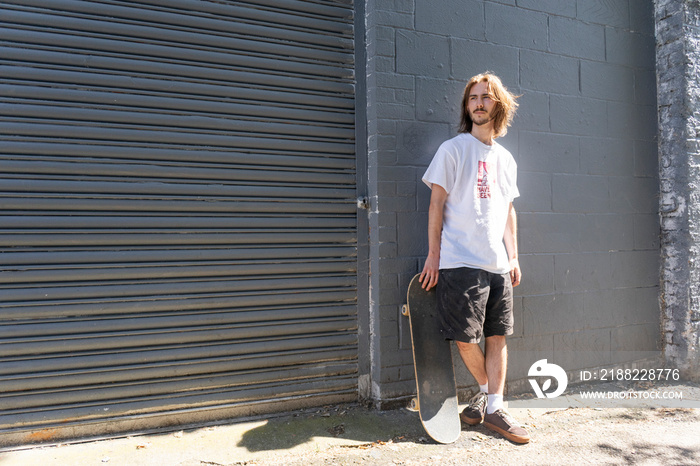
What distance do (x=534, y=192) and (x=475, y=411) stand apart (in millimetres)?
1715

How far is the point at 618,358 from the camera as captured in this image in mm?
4152

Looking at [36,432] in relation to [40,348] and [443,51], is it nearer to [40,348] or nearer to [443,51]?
[40,348]

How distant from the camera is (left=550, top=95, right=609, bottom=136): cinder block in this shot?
13.0 feet

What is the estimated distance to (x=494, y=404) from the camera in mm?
3121

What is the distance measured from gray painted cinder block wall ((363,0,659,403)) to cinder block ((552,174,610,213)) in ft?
0.04

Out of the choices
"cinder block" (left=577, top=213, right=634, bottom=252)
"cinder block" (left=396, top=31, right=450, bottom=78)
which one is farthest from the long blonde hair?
"cinder block" (left=577, top=213, right=634, bottom=252)

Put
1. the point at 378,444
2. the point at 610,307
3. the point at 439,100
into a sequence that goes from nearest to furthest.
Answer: the point at 378,444 < the point at 439,100 < the point at 610,307

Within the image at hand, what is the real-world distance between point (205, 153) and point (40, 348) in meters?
1.47

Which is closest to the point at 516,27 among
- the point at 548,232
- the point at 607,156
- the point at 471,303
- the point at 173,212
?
the point at 607,156

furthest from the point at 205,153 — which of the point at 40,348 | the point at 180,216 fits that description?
the point at 40,348

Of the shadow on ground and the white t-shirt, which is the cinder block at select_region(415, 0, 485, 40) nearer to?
the white t-shirt

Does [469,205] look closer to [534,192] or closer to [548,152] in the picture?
[534,192]

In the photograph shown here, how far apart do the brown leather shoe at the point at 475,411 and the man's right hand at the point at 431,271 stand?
32.3 inches

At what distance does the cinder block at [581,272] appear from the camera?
3924mm
